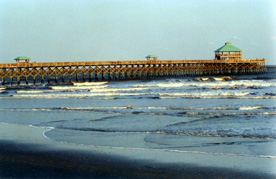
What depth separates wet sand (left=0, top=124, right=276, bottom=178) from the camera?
301 inches

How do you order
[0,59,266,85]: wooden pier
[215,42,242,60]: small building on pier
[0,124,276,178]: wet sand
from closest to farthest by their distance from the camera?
[0,124,276,178]: wet sand < [0,59,266,85]: wooden pier < [215,42,242,60]: small building on pier

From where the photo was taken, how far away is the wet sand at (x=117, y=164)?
764 cm

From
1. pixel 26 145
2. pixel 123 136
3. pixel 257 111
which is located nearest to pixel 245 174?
pixel 123 136

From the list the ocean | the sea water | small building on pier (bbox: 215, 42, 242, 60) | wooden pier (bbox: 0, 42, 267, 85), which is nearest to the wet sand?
the ocean

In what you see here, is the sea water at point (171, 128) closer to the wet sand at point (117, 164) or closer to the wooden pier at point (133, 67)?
the wet sand at point (117, 164)

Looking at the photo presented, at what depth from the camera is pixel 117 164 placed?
27.8 ft

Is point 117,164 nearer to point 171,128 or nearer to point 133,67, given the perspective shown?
point 171,128

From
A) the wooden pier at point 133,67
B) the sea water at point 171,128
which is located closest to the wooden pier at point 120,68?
the wooden pier at point 133,67

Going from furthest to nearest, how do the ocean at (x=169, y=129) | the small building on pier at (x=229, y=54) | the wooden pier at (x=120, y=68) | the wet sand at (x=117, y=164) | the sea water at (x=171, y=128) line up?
the small building on pier at (x=229, y=54) < the wooden pier at (x=120, y=68) < the sea water at (x=171, y=128) < the ocean at (x=169, y=129) < the wet sand at (x=117, y=164)

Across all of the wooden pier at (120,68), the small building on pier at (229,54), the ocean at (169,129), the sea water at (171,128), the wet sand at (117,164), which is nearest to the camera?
the wet sand at (117,164)

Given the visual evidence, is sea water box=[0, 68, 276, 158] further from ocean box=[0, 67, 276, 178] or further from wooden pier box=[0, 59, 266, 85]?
wooden pier box=[0, 59, 266, 85]

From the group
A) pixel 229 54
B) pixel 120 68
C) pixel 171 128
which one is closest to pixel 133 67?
pixel 120 68

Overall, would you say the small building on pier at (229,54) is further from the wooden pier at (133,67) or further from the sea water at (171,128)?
the sea water at (171,128)

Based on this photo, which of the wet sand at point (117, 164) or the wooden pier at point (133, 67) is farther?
the wooden pier at point (133, 67)
